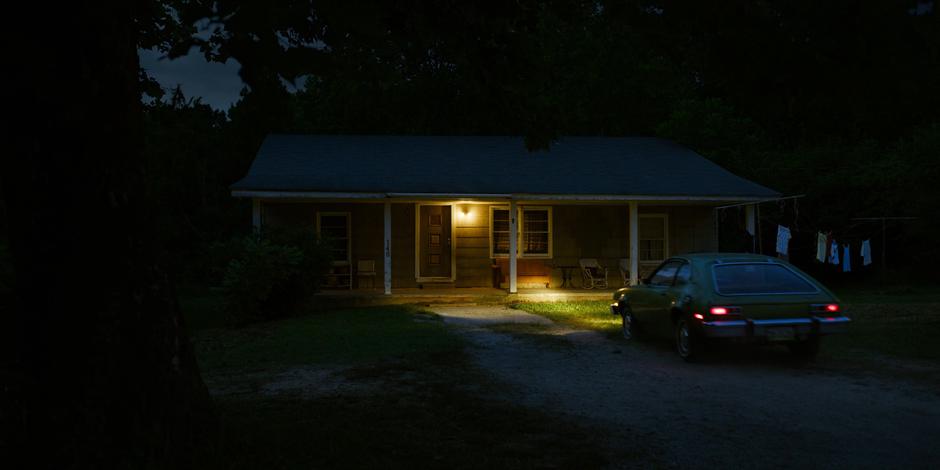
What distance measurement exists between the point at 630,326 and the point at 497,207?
1022 cm

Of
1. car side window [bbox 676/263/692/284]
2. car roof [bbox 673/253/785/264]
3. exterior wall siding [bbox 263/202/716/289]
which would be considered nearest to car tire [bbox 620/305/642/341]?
car side window [bbox 676/263/692/284]

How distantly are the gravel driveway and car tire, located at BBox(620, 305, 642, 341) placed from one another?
1.92ft

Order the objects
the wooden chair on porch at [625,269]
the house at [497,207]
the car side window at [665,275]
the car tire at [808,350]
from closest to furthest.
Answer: the car tire at [808,350] → the car side window at [665,275] → the house at [497,207] → the wooden chair on porch at [625,269]

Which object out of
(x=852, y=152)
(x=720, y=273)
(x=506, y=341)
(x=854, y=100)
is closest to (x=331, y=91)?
(x=852, y=152)

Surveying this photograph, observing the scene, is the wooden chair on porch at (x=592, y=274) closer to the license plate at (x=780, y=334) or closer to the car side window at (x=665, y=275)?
the car side window at (x=665, y=275)

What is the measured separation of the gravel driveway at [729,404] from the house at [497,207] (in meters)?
9.30

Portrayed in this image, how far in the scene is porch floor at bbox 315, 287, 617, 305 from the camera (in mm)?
18109

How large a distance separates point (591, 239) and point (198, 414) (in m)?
17.6

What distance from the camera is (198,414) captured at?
490 cm

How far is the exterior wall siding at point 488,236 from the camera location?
20672 millimetres

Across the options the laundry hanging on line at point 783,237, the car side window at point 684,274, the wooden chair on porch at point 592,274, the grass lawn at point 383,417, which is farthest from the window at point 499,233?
the car side window at point 684,274

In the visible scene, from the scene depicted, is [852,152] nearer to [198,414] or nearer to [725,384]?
[725,384]

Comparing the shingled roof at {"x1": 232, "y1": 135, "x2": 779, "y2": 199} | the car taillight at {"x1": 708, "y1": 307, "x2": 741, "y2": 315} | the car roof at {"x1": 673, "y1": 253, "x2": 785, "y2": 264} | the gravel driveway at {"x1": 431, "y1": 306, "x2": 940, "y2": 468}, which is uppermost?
the shingled roof at {"x1": 232, "y1": 135, "x2": 779, "y2": 199}

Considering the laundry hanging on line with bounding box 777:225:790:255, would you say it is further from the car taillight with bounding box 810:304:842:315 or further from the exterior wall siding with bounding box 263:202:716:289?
the car taillight with bounding box 810:304:842:315
